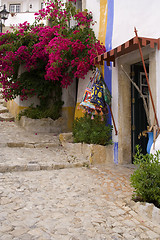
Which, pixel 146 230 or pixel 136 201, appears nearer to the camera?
pixel 146 230

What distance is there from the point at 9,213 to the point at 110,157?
310cm

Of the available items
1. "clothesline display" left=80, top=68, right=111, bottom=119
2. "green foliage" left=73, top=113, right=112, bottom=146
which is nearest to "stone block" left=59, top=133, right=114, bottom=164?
"green foliage" left=73, top=113, right=112, bottom=146

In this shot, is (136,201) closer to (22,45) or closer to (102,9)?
(102,9)

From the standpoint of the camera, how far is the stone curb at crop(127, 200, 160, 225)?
2.76 meters

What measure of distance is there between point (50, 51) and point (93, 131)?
2.35 metres

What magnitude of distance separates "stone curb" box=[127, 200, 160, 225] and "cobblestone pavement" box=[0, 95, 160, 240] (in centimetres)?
6

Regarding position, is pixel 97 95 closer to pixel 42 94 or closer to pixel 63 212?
pixel 63 212

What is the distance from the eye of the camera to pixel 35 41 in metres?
7.77

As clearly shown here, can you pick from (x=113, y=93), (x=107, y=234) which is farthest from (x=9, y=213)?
(x=113, y=93)

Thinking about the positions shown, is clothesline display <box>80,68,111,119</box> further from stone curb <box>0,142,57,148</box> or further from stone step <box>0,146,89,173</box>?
stone curb <box>0,142,57,148</box>

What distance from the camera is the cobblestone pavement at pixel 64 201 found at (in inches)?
96.3

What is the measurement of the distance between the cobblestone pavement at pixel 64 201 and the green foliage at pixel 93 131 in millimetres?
585

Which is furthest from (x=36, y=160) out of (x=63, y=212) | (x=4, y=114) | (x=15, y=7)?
(x=15, y=7)

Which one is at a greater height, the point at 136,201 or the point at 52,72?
the point at 52,72
